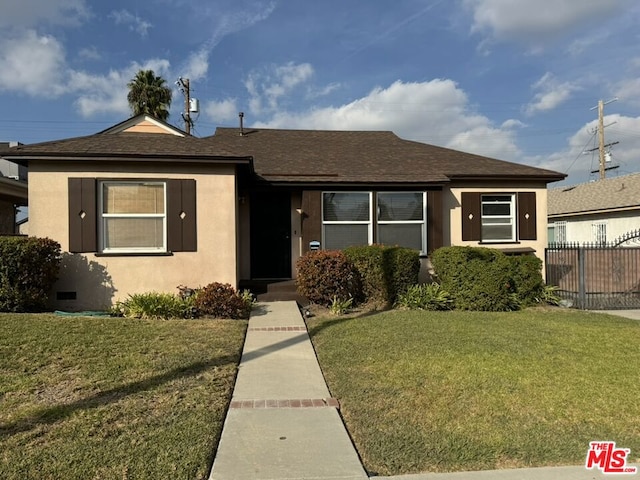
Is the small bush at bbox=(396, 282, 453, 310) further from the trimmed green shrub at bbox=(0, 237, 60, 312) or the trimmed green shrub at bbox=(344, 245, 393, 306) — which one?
the trimmed green shrub at bbox=(0, 237, 60, 312)

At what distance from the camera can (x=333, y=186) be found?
1105 centimetres

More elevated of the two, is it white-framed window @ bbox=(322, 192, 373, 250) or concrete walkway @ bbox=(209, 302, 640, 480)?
white-framed window @ bbox=(322, 192, 373, 250)

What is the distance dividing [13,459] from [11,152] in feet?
24.4

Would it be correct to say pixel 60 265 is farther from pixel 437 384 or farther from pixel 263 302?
pixel 437 384

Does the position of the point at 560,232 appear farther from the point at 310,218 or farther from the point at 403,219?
the point at 310,218

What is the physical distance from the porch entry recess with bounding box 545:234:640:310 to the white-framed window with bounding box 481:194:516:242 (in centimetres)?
148

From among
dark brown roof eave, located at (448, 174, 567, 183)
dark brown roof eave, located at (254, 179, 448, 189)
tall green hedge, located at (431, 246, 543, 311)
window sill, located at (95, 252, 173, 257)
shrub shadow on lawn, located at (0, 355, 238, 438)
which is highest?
dark brown roof eave, located at (448, 174, 567, 183)

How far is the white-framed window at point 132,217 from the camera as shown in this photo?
9.20m

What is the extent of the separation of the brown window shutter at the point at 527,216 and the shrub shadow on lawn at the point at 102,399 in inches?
A: 367

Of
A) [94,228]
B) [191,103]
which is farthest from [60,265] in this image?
[191,103]

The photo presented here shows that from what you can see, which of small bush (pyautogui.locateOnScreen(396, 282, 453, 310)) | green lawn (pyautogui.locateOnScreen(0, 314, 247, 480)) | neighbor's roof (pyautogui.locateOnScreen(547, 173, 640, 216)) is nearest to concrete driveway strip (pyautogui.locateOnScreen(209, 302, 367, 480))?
green lawn (pyautogui.locateOnScreen(0, 314, 247, 480))

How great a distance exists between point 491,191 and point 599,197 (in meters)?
10.4

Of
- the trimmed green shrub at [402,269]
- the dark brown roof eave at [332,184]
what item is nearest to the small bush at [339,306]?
the trimmed green shrub at [402,269]

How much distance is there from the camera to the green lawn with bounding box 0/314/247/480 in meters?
3.23
